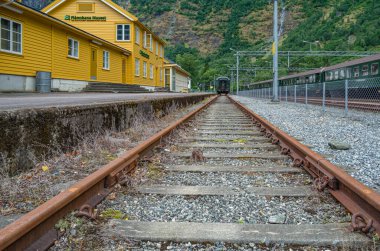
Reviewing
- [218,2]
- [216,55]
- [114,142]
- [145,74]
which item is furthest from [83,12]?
[218,2]

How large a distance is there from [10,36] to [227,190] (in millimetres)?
14509

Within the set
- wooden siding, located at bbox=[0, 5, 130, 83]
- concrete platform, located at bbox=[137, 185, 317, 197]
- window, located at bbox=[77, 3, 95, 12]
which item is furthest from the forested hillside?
concrete platform, located at bbox=[137, 185, 317, 197]

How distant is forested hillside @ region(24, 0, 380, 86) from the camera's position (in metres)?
90.4

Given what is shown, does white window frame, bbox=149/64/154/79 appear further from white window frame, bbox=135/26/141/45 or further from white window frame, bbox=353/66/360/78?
white window frame, bbox=353/66/360/78

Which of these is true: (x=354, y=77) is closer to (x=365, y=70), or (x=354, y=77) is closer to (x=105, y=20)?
(x=365, y=70)

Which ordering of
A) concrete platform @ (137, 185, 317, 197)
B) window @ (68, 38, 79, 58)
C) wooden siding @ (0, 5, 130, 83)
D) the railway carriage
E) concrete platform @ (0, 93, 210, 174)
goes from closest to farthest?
concrete platform @ (137, 185, 317, 197) → concrete platform @ (0, 93, 210, 174) → the railway carriage → wooden siding @ (0, 5, 130, 83) → window @ (68, 38, 79, 58)

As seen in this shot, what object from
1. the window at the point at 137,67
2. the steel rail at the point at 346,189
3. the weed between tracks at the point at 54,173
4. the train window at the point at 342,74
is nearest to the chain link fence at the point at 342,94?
the train window at the point at 342,74

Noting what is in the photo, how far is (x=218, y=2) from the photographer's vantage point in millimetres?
168375

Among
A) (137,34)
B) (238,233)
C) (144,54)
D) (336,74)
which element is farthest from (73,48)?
(238,233)

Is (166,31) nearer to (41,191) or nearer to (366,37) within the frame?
(366,37)

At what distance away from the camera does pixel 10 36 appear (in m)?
14.3

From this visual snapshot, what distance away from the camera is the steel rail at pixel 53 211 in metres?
1.60

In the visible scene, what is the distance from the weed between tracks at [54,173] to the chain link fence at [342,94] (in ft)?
28.8

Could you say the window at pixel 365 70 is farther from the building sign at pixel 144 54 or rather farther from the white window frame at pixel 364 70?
the building sign at pixel 144 54
